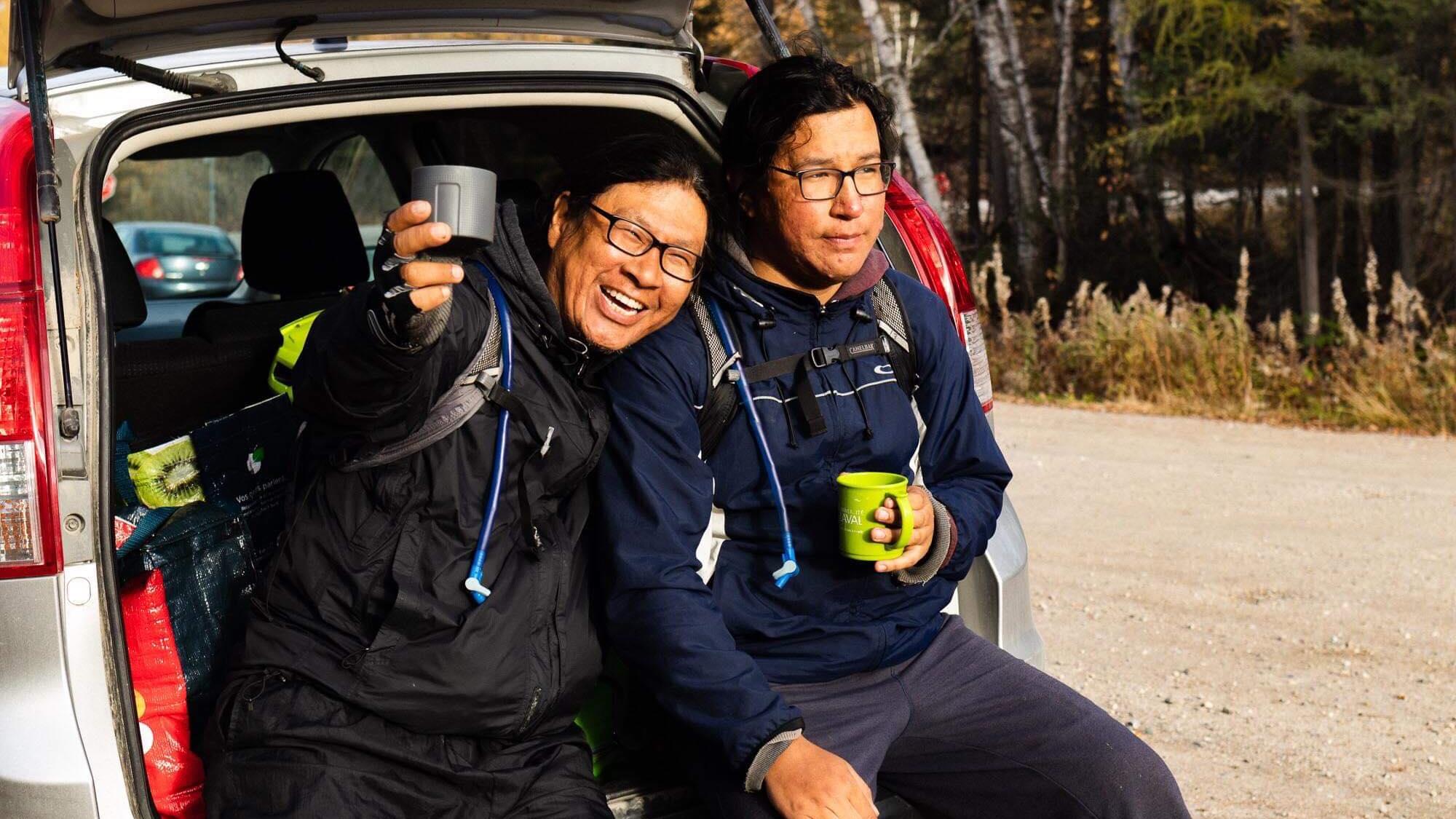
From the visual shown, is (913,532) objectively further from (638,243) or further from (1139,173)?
(1139,173)

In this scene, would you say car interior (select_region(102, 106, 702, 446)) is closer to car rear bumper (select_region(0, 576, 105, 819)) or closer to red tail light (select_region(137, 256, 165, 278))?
car rear bumper (select_region(0, 576, 105, 819))

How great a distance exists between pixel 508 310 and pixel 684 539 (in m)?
0.46

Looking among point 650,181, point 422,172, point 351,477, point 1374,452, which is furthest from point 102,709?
point 1374,452

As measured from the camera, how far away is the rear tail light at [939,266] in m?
2.91

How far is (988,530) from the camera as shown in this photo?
8.57 feet

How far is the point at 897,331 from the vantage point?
2600 millimetres

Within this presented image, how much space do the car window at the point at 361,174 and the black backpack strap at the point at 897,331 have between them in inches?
96.7

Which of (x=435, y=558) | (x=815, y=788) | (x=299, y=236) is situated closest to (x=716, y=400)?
(x=435, y=558)

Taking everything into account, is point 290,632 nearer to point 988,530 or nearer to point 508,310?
point 508,310

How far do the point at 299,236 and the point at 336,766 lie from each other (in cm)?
181

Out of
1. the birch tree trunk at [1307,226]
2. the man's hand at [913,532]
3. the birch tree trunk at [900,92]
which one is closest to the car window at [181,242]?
the birch tree trunk at [900,92]

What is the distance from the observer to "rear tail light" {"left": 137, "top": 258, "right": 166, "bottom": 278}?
14.6 meters

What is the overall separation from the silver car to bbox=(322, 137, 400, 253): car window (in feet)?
5.56

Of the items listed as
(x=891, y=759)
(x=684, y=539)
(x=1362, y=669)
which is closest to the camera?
(x=684, y=539)
